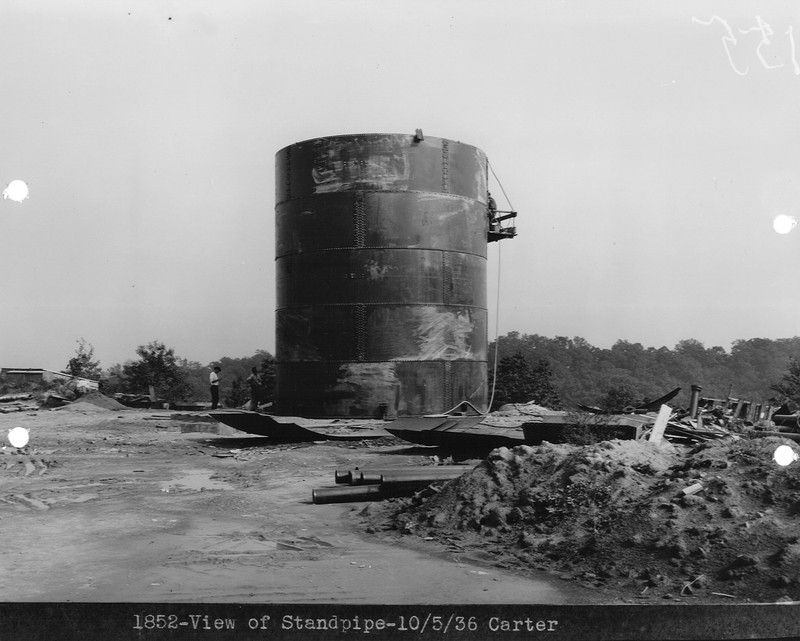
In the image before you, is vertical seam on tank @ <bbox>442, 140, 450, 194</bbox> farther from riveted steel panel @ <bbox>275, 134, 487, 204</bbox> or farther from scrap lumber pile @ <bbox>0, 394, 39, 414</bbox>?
scrap lumber pile @ <bbox>0, 394, 39, 414</bbox>

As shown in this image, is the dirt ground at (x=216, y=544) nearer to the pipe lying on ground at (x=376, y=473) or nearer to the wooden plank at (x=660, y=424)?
the pipe lying on ground at (x=376, y=473)

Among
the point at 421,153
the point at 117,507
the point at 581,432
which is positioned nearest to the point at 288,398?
the point at 421,153

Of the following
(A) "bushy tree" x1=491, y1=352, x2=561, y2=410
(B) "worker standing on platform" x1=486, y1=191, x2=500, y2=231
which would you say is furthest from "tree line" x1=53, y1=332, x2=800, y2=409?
(B) "worker standing on platform" x1=486, y1=191, x2=500, y2=231

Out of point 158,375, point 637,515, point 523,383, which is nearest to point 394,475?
point 637,515

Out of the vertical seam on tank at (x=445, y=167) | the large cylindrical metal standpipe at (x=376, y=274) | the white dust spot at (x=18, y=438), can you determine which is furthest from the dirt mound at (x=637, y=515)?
the vertical seam on tank at (x=445, y=167)

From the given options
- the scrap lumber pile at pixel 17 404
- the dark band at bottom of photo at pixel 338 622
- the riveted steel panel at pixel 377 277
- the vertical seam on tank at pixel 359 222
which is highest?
the vertical seam on tank at pixel 359 222
